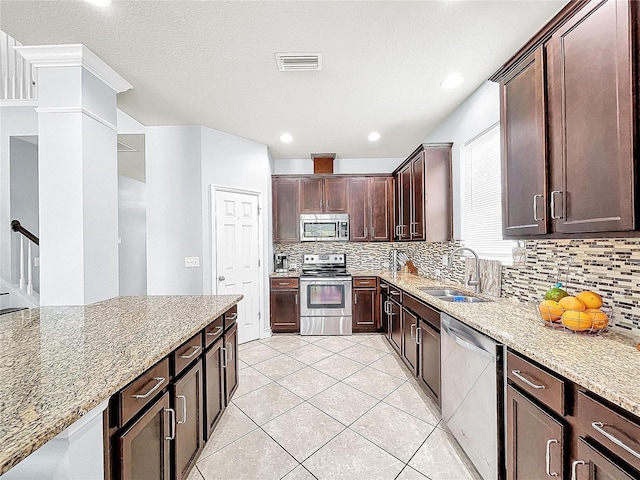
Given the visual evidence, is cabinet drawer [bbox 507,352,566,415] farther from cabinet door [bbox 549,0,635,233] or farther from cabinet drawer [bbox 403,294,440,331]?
cabinet drawer [bbox 403,294,440,331]

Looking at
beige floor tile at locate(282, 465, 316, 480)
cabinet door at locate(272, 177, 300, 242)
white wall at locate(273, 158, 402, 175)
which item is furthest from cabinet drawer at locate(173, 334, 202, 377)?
white wall at locate(273, 158, 402, 175)

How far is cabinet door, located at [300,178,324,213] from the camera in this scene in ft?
15.2

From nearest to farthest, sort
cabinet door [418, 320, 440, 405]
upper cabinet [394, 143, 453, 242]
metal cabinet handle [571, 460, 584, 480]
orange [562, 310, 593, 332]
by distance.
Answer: metal cabinet handle [571, 460, 584, 480], orange [562, 310, 593, 332], cabinet door [418, 320, 440, 405], upper cabinet [394, 143, 453, 242]

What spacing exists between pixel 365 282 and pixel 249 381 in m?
2.15

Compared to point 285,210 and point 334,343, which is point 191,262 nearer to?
point 285,210

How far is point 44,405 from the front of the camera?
2.64ft

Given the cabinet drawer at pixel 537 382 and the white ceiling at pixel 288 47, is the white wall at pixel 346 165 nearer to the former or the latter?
the white ceiling at pixel 288 47

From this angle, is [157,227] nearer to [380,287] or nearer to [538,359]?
[380,287]

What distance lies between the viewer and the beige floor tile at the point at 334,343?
3.70 m

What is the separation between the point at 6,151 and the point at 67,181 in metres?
2.53

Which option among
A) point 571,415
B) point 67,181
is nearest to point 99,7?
point 67,181

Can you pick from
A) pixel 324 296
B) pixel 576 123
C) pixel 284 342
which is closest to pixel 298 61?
pixel 576 123

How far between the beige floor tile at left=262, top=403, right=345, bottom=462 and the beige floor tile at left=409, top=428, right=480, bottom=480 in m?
0.57

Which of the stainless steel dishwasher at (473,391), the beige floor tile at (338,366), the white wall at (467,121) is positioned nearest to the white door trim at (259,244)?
the beige floor tile at (338,366)
